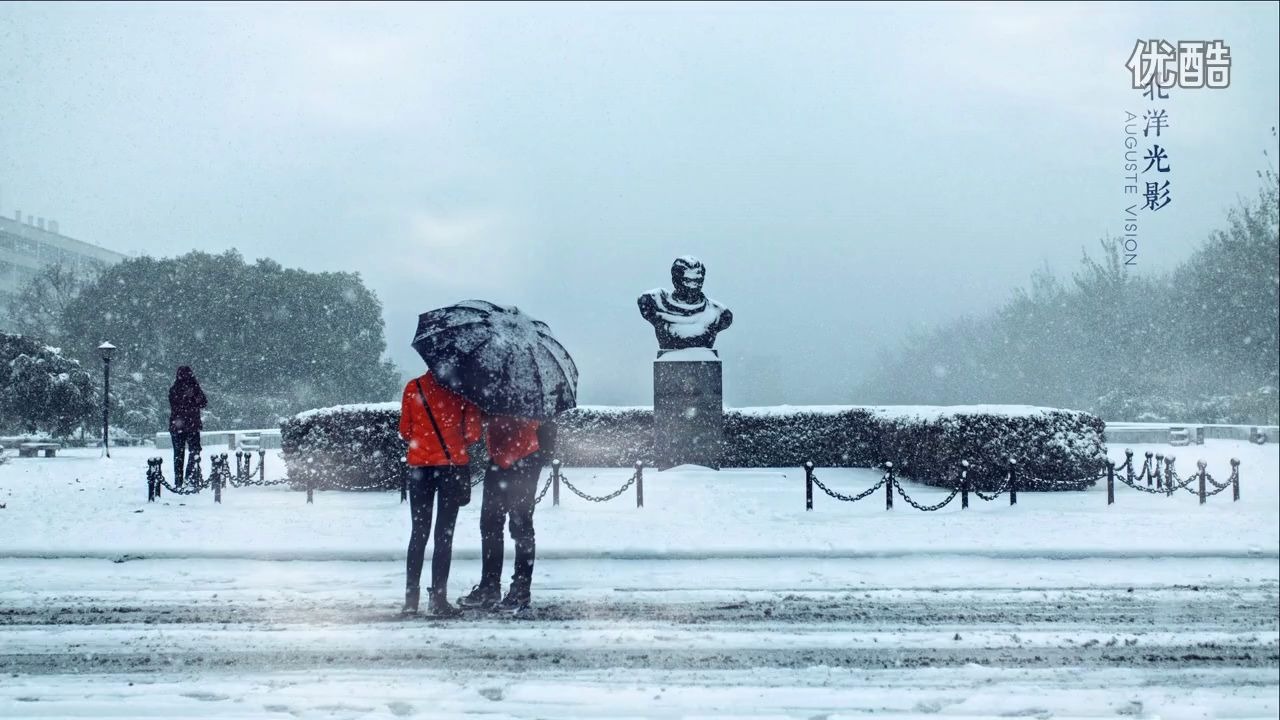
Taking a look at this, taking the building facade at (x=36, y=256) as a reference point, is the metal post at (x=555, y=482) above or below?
below

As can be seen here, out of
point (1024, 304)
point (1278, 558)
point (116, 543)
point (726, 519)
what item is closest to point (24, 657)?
point (116, 543)

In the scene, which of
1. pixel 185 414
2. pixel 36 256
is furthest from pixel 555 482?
pixel 36 256

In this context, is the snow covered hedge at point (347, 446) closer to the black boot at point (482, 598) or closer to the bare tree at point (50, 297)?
the black boot at point (482, 598)

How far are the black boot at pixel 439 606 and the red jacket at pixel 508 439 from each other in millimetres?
964

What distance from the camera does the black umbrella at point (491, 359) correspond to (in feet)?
15.9

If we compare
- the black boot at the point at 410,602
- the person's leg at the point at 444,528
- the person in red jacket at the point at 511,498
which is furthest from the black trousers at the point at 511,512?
the black boot at the point at 410,602

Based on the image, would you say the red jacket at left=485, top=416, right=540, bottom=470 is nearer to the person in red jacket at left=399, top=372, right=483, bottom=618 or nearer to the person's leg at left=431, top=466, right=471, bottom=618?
the person in red jacket at left=399, top=372, right=483, bottom=618

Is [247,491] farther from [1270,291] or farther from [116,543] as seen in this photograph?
[1270,291]

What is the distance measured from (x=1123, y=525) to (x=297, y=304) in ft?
107

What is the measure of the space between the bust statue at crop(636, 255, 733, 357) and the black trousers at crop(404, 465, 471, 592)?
972 centimetres

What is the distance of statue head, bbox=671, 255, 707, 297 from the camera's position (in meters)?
15.1

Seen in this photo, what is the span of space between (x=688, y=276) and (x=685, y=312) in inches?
28.1

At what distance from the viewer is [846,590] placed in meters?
6.23

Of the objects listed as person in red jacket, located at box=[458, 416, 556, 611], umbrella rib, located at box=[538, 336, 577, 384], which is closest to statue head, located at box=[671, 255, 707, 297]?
umbrella rib, located at box=[538, 336, 577, 384]
